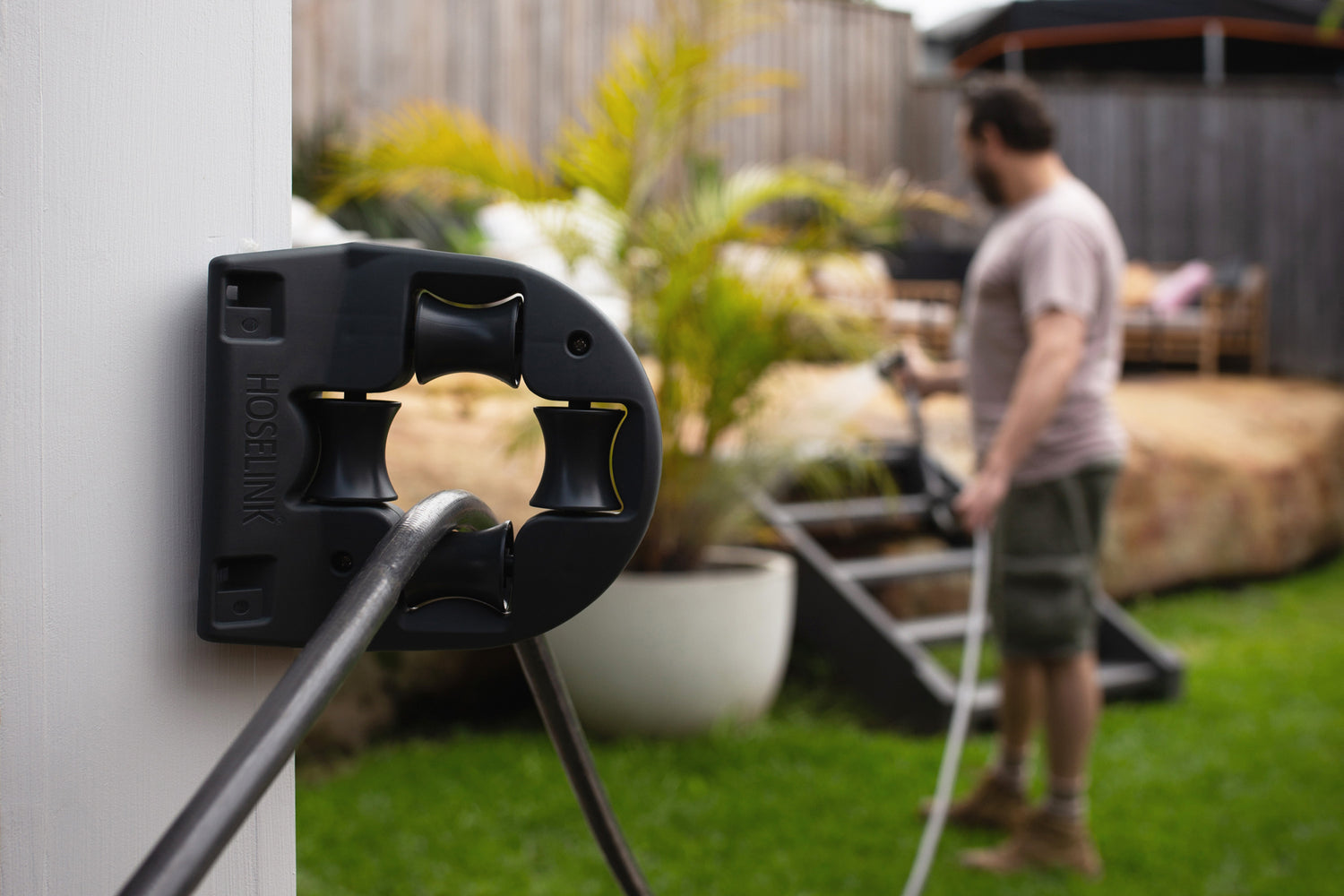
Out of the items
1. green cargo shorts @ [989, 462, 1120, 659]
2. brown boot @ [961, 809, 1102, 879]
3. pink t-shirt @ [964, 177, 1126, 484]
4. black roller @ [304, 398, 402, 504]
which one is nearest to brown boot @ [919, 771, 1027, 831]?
brown boot @ [961, 809, 1102, 879]

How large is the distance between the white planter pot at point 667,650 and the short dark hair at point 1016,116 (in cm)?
114

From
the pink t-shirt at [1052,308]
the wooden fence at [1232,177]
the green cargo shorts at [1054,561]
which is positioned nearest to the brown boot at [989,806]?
the green cargo shorts at [1054,561]

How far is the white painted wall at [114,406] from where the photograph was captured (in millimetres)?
271

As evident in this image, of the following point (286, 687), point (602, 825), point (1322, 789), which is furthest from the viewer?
point (1322, 789)

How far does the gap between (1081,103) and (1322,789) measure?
6.75m

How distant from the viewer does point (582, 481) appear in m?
0.32

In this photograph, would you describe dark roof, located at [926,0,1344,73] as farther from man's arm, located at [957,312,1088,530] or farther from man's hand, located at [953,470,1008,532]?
man's hand, located at [953,470,1008,532]

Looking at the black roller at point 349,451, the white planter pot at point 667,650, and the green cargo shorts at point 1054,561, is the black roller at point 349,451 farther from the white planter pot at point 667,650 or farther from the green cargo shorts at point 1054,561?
the white planter pot at point 667,650

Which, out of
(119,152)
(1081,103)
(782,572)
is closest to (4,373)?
(119,152)

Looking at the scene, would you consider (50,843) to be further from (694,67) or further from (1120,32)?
(1120,32)

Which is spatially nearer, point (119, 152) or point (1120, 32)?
point (119, 152)

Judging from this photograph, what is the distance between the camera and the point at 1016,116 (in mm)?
2223

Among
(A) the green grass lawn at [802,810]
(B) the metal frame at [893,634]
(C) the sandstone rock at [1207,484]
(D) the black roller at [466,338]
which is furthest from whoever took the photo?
(C) the sandstone rock at [1207,484]

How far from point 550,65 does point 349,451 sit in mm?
7566
